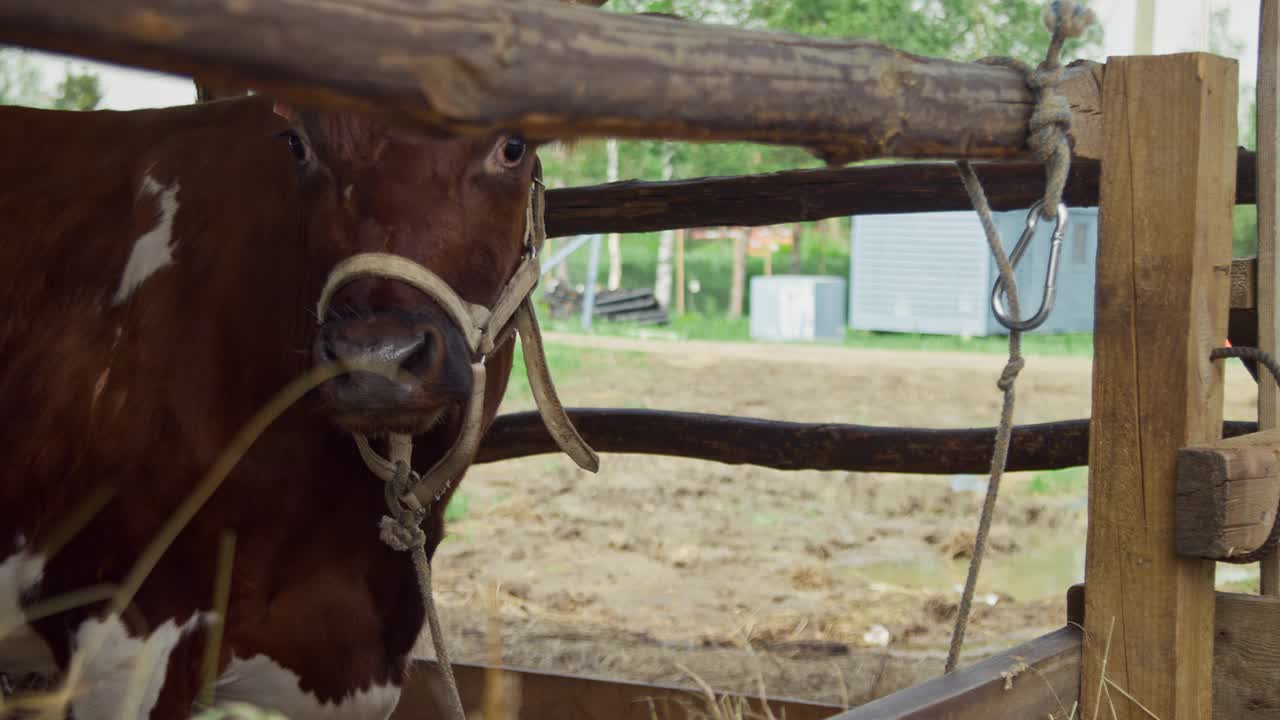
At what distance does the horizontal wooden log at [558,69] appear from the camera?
726 mm

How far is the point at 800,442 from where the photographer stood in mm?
3492

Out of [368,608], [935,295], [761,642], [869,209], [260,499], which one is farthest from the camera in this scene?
[935,295]

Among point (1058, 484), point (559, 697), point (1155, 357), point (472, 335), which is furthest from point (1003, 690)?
point (1058, 484)

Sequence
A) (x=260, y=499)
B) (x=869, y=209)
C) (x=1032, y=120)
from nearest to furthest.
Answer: (x=1032, y=120), (x=260, y=499), (x=869, y=209)

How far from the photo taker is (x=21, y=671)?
236 cm

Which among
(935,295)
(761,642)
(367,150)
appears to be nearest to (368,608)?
(367,150)

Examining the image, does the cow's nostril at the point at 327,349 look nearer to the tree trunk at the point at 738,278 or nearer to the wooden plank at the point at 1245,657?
the wooden plank at the point at 1245,657

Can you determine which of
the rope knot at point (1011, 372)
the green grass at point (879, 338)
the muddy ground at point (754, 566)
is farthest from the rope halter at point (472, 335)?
the green grass at point (879, 338)

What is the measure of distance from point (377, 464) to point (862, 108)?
4.04 ft

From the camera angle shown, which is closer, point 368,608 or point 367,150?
point 367,150

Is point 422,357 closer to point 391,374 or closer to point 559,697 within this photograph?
point 391,374

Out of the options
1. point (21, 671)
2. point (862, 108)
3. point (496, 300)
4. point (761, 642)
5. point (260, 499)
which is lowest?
point (761, 642)

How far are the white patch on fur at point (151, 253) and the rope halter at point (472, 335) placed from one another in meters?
0.54

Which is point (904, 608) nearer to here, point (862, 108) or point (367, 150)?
point (367, 150)
